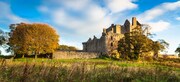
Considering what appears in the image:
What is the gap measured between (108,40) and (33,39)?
26789mm


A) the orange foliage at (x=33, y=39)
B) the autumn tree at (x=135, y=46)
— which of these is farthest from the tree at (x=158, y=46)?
the orange foliage at (x=33, y=39)

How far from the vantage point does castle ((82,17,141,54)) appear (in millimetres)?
97750

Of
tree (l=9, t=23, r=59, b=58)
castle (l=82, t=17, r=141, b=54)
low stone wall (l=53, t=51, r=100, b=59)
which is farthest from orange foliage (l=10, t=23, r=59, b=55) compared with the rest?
castle (l=82, t=17, r=141, b=54)

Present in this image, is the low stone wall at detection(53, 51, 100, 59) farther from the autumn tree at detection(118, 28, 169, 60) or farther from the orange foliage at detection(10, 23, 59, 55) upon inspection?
the autumn tree at detection(118, 28, 169, 60)

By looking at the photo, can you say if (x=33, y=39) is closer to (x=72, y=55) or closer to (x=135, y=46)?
(x=72, y=55)

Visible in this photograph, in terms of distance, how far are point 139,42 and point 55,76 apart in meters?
72.2

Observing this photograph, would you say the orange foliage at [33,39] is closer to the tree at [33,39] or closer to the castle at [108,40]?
the tree at [33,39]

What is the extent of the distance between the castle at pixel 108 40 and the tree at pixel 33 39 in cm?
1834

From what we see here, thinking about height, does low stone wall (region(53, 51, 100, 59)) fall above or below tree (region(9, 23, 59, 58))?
below

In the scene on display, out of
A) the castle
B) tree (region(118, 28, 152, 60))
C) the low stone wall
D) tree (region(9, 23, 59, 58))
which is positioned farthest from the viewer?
the castle

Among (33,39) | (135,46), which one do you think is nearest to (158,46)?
(135,46)

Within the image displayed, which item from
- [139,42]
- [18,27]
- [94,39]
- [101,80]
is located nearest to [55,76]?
[101,80]

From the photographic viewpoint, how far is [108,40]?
323 ft

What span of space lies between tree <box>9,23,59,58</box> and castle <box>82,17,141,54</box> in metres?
18.3
